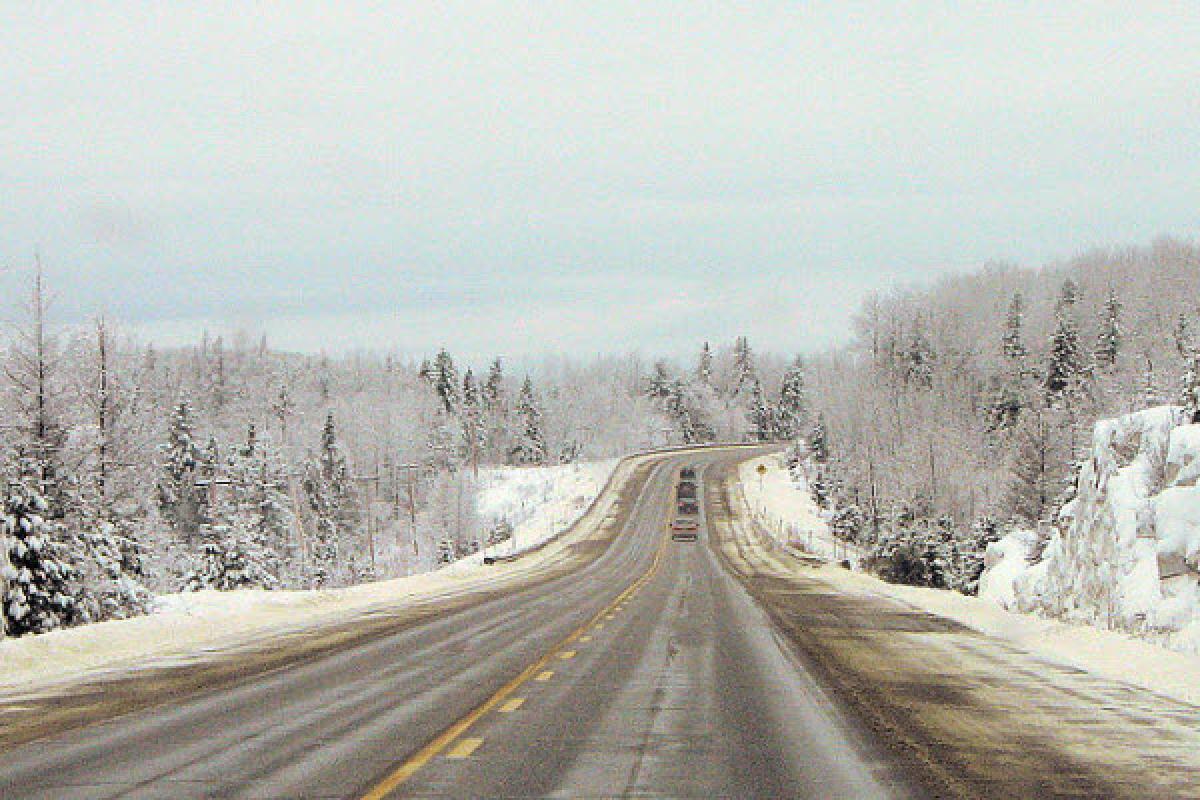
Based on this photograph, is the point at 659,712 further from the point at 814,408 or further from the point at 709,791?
the point at 814,408

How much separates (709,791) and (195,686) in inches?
284

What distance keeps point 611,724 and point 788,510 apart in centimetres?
7289

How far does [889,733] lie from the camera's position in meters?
8.54

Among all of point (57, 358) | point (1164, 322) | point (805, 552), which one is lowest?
point (805, 552)

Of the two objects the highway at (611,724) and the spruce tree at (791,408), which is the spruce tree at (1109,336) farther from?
the highway at (611,724)

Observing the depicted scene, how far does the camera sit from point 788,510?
80.0 meters

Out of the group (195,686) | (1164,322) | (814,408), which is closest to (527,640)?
(195,686)

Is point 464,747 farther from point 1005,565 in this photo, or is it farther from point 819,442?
point 819,442

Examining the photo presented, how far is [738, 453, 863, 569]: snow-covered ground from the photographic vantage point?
64.2 meters

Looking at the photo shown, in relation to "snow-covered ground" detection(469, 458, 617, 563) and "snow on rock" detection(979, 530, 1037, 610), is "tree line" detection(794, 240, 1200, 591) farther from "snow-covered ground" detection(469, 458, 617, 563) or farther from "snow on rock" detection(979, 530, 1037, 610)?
"snow-covered ground" detection(469, 458, 617, 563)

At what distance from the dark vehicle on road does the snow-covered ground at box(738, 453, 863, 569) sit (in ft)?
17.3

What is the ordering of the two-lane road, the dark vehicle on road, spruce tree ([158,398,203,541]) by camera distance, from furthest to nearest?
spruce tree ([158,398,203,541])
the dark vehicle on road
the two-lane road

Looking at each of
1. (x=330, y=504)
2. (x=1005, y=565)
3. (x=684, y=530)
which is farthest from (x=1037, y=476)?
(x=330, y=504)

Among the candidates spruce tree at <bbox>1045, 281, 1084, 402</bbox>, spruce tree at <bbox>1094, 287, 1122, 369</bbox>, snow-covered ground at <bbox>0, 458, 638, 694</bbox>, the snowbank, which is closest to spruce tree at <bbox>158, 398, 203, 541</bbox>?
snow-covered ground at <bbox>0, 458, 638, 694</bbox>
